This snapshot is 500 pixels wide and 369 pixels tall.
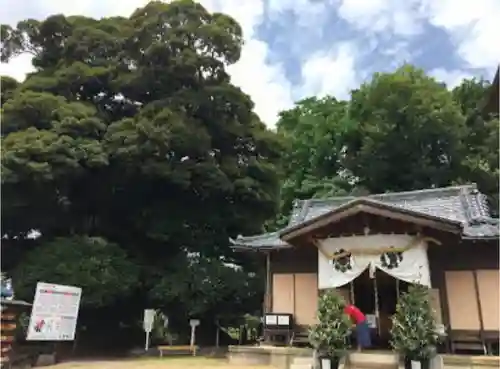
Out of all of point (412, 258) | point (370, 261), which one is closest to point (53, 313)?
point (370, 261)

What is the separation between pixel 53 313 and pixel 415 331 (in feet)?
26.6

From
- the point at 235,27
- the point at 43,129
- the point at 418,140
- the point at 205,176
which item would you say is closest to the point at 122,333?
the point at 205,176

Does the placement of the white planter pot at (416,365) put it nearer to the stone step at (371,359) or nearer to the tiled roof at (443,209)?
the stone step at (371,359)

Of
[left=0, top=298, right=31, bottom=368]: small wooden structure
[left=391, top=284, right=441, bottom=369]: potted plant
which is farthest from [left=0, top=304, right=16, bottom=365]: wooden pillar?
[left=391, top=284, right=441, bottom=369]: potted plant

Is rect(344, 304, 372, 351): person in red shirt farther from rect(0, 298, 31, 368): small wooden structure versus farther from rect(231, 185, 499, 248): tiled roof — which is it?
rect(0, 298, 31, 368): small wooden structure

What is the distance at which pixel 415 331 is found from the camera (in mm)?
9586

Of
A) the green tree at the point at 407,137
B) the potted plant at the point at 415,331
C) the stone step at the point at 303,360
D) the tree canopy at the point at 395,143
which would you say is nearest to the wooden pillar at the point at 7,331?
the stone step at the point at 303,360

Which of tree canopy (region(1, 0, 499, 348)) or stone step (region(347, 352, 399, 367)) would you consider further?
tree canopy (region(1, 0, 499, 348))

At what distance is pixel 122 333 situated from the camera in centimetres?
1791

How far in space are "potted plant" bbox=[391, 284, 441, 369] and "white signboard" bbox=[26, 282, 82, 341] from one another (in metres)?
7.61

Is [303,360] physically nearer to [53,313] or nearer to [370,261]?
[370,261]

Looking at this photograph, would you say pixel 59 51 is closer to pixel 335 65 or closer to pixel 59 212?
pixel 59 212

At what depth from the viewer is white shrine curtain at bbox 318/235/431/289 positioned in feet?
37.3

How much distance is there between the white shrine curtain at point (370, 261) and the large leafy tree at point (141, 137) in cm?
566
